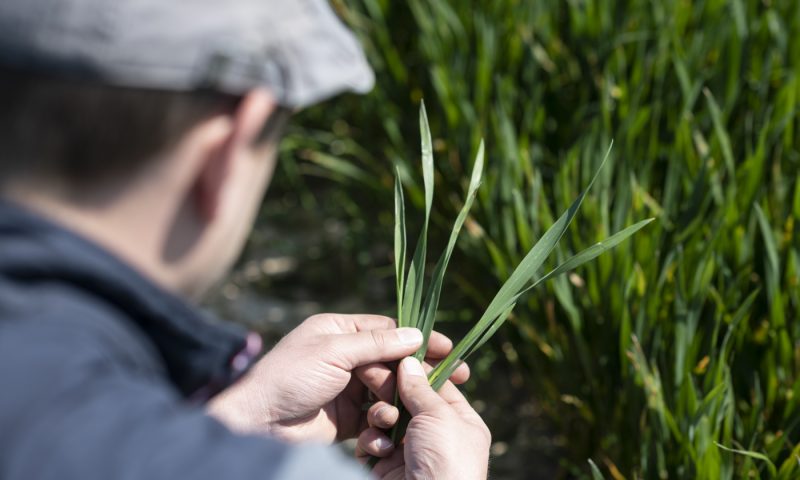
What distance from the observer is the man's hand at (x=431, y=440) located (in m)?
1.15

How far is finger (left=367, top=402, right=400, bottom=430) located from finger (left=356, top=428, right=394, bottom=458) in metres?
0.01

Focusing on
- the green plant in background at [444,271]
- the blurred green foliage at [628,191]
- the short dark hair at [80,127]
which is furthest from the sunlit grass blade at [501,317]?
the short dark hair at [80,127]

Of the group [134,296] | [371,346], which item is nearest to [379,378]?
[371,346]

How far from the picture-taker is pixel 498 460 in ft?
7.05

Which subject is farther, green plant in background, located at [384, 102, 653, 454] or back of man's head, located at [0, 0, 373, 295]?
green plant in background, located at [384, 102, 653, 454]

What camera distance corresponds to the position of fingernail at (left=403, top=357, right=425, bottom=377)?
128 centimetres

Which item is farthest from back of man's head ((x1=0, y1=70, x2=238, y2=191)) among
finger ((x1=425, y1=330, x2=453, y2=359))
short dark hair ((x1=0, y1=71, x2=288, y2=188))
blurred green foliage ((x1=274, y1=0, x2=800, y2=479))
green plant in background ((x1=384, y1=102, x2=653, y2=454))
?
blurred green foliage ((x1=274, y1=0, x2=800, y2=479))

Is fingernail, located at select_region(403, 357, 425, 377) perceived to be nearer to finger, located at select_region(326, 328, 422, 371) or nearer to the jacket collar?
finger, located at select_region(326, 328, 422, 371)

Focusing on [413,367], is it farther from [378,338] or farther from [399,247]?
[399,247]

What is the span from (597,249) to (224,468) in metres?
0.67

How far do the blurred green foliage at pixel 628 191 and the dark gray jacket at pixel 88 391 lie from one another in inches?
30.1

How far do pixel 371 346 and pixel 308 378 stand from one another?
0.09 meters

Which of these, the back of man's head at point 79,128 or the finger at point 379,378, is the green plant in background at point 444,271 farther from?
the back of man's head at point 79,128

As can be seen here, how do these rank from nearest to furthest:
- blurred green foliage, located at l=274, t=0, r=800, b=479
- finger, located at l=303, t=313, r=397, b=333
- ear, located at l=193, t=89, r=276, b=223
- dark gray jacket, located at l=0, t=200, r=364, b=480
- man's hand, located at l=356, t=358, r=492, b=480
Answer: dark gray jacket, located at l=0, t=200, r=364, b=480 → ear, located at l=193, t=89, r=276, b=223 → man's hand, located at l=356, t=358, r=492, b=480 → finger, located at l=303, t=313, r=397, b=333 → blurred green foliage, located at l=274, t=0, r=800, b=479
